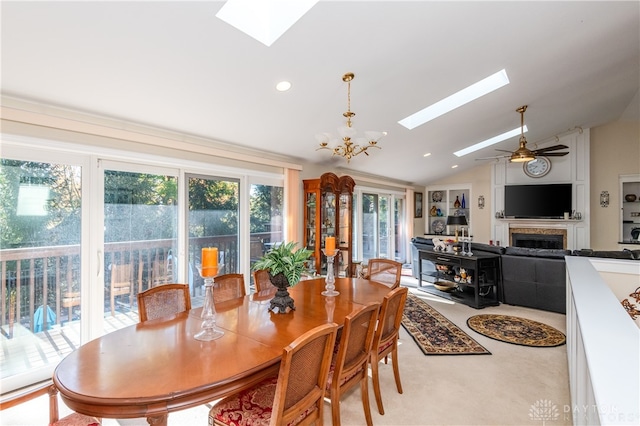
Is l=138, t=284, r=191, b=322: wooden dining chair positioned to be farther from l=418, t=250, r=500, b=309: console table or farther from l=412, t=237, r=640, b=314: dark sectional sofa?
l=412, t=237, r=640, b=314: dark sectional sofa

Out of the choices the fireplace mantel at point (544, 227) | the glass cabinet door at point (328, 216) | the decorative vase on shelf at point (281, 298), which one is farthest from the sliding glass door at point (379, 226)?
the decorative vase on shelf at point (281, 298)

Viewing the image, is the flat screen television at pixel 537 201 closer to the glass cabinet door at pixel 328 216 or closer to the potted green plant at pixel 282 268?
the glass cabinet door at pixel 328 216

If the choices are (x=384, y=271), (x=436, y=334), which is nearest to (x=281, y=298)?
(x=384, y=271)

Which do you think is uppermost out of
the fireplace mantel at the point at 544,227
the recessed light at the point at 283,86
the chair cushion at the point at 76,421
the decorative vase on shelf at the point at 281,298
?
the recessed light at the point at 283,86

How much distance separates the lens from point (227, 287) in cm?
250

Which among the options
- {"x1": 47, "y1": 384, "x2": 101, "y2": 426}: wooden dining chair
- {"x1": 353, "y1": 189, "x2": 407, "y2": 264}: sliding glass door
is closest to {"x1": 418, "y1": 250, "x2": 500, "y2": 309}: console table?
{"x1": 353, "y1": 189, "x2": 407, "y2": 264}: sliding glass door

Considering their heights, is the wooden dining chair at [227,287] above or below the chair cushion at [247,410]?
above

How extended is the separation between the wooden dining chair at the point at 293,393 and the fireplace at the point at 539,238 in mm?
7380

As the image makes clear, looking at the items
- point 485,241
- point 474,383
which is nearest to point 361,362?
point 474,383

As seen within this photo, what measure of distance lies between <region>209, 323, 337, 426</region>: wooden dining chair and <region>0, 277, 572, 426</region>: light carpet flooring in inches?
29.5

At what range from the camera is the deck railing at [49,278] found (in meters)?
2.40

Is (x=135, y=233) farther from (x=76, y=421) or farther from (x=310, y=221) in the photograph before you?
(x=310, y=221)

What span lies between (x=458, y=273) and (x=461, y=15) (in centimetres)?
376

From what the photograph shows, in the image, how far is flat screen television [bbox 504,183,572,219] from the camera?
21.8ft
